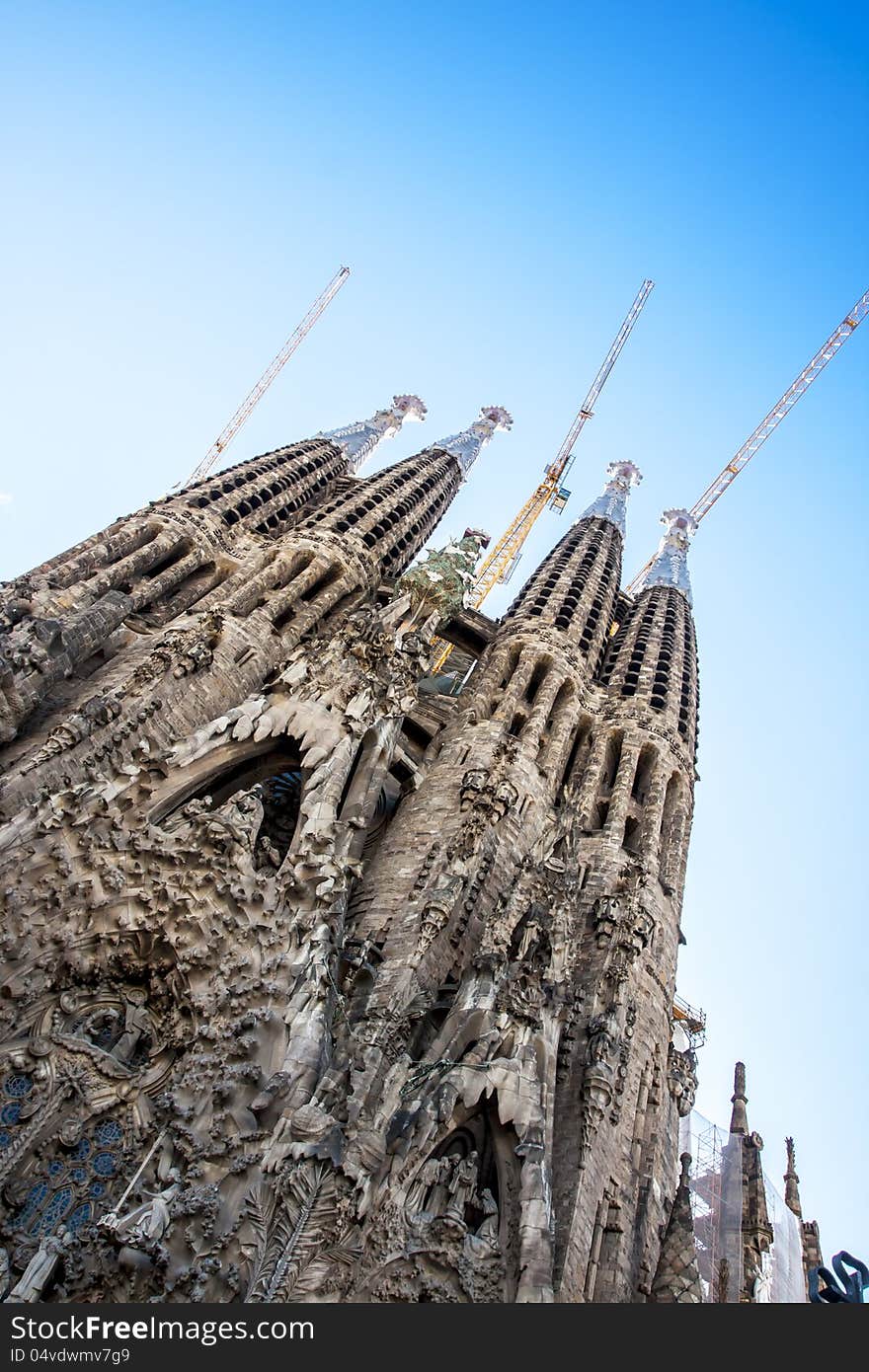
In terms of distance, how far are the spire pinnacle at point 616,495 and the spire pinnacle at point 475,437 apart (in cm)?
487

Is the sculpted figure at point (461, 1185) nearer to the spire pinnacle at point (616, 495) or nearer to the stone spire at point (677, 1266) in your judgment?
the stone spire at point (677, 1266)

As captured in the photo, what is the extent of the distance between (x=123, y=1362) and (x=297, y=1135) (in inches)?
128

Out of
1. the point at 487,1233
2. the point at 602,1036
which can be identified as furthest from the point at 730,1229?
the point at 487,1233

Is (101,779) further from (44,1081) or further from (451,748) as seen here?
(451,748)

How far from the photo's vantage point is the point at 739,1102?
23141 millimetres

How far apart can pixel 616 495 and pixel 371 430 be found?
9.18 m

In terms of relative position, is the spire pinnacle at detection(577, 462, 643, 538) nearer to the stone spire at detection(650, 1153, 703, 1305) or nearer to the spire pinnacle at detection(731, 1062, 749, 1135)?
the spire pinnacle at detection(731, 1062, 749, 1135)

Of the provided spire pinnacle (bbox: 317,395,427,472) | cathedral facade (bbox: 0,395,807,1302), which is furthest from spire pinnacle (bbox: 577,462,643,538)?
cathedral facade (bbox: 0,395,807,1302)

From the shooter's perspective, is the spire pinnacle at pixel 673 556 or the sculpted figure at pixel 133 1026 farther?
the spire pinnacle at pixel 673 556

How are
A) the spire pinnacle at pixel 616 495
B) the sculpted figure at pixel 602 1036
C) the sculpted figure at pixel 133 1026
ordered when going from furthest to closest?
the spire pinnacle at pixel 616 495
the sculpted figure at pixel 602 1036
the sculpted figure at pixel 133 1026

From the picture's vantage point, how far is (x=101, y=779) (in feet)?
47.8

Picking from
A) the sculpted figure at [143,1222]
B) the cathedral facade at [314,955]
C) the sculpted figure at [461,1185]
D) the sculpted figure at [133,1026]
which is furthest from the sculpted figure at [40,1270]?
the sculpted figure at [461,1185]

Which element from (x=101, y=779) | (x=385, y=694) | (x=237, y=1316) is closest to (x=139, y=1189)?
(x=237, y=1316)

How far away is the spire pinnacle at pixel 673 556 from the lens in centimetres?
3369
